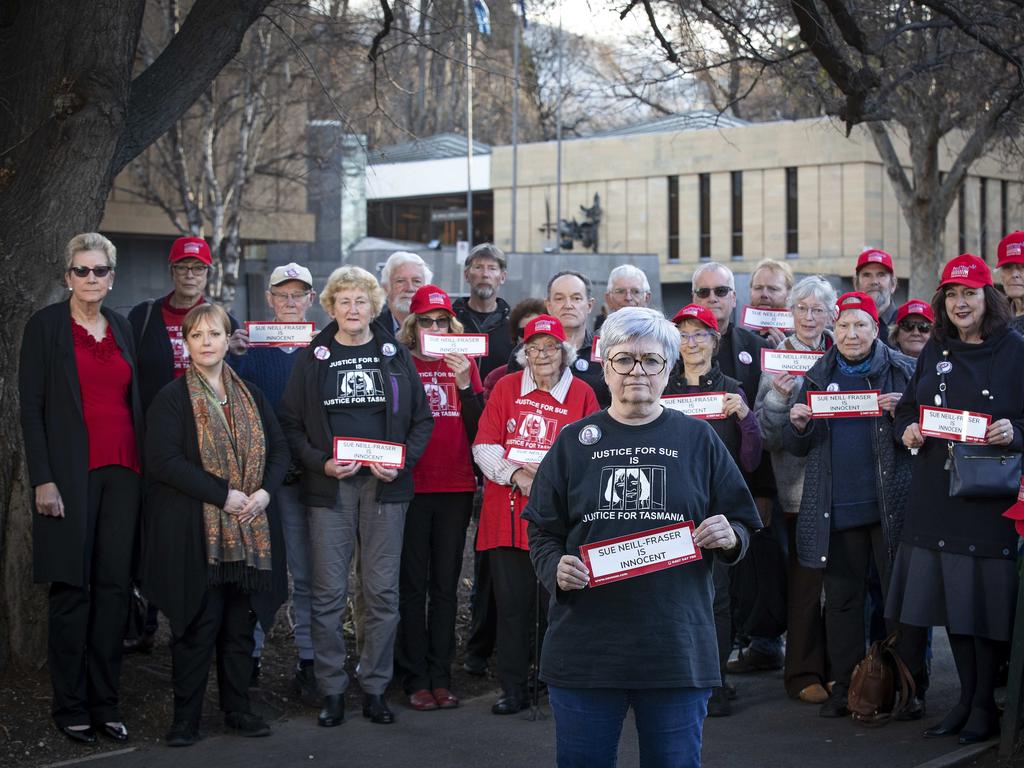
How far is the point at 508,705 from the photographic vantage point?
7309mm

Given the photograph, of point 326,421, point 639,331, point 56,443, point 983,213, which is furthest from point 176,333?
point 983,213

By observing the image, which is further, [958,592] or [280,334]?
[280,334]

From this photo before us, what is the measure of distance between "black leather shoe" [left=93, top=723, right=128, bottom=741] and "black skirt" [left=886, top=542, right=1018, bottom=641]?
4.07 meters

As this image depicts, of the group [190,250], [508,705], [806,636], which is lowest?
[508,705]

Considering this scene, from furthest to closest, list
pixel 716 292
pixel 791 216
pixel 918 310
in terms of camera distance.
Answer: pixel 791 216, pixel 716 292, pixel 918 310

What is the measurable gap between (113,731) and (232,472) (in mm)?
1441

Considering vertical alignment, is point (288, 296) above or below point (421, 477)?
above

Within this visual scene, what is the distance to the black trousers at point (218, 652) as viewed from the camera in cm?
663

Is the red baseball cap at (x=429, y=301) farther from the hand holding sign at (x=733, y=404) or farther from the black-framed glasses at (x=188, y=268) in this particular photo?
the hand holding sign at (x=733, y=404)

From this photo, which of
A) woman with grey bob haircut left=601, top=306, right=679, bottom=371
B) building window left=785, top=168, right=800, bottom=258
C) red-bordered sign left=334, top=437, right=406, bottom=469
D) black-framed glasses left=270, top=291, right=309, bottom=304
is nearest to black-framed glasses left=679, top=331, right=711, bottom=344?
red-bordered sign left=334, top=437, right=406, bottom=469

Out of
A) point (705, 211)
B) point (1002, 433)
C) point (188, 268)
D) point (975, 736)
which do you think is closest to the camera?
point (1002, 433)

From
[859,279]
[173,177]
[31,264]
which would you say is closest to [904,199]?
[173,177]

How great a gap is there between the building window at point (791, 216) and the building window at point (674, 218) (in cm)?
539

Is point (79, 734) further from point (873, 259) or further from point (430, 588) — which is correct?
point (873, 259)
